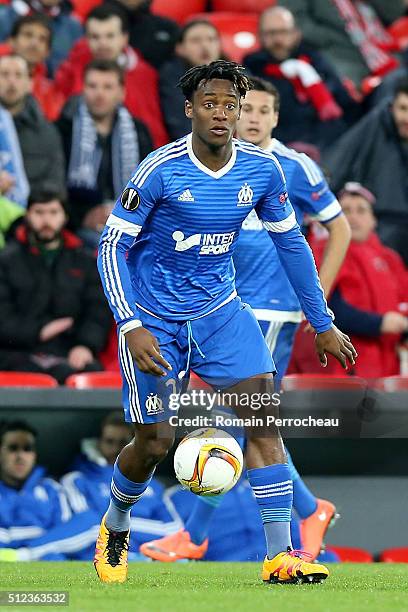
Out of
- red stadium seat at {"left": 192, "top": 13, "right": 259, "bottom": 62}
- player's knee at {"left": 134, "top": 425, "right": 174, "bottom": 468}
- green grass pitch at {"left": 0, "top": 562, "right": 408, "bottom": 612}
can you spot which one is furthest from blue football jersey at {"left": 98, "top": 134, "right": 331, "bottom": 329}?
red stadium seat at {"left": 192, "top": 13, "right": 259, "bottom": 62}

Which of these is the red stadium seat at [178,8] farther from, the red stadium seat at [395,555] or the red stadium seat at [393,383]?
the red stadium seat at [395,555]

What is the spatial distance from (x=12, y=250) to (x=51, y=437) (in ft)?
4.84

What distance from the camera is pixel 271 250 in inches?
299

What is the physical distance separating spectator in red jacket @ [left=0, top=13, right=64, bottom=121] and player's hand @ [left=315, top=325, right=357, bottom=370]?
6.38 metres

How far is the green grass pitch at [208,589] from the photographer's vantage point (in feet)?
16.2

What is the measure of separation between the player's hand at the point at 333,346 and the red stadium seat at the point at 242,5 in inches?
351

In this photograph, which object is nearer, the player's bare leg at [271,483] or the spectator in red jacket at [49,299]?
the player's bare leg at [271,483]

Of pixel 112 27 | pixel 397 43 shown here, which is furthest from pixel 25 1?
pixel 397 43

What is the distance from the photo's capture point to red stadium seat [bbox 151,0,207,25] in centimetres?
1391

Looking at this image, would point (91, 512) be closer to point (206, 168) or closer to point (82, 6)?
point (206, 168)

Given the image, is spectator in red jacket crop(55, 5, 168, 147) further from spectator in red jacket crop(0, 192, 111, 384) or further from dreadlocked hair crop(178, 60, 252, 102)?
dreadlocked hair crop(178, 60, 252, 102)

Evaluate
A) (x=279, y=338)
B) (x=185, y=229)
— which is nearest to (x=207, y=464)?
(x=185, y=229)

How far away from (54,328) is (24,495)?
143cm

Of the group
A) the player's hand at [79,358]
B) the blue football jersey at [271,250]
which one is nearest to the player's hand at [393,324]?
the player's hand at [79,358]
